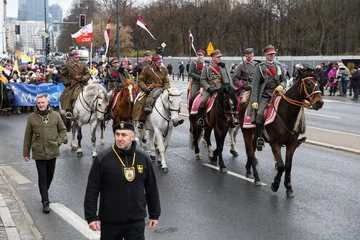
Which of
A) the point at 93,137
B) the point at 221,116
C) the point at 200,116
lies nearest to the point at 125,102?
the point at 93,137

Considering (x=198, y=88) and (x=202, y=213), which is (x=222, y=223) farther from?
(x=198, y=88)

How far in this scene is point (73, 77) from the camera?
47.8ft

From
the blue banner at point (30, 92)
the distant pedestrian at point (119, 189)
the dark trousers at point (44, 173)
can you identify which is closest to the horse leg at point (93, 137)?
the dark trousers at point (44, 173)

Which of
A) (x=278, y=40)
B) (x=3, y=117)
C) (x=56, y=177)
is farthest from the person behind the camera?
(x=278, y=40)

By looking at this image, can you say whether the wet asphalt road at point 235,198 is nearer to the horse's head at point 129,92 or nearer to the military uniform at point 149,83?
the military uniform at point 149,83

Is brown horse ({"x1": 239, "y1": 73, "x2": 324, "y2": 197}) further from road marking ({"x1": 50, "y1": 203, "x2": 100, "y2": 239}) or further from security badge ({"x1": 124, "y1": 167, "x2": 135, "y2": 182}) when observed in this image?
security badge ({"x1": 124, "y1": 167, "x2": 135, "y2": 182})

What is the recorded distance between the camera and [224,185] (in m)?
10.3

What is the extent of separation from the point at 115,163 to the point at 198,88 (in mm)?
9233

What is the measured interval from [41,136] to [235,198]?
3662 millimetres

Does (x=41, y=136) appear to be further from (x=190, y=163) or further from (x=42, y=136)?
(x=190, y=163)

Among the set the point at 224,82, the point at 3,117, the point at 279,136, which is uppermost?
the point at 224,82

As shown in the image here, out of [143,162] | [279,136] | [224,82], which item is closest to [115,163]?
[143,162]

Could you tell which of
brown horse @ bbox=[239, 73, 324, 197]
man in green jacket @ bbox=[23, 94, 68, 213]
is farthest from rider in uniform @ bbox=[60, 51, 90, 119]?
brown horse @ bbox=[239, 73, 324, 197]

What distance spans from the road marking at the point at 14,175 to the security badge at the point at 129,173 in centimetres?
652
